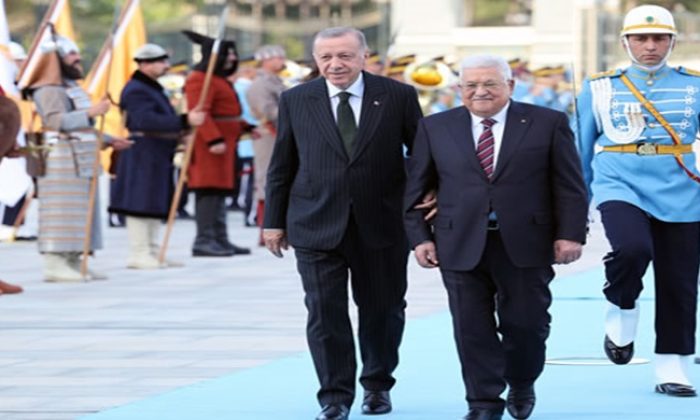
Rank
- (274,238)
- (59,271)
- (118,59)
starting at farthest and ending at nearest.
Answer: (118,59) → (59,271) → (274,238)

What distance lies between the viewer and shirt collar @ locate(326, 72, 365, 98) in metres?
8.11

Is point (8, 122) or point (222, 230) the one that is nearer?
point (8, 122)

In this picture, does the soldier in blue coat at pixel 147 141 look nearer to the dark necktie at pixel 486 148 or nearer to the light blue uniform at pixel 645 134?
the light blue uniform at pixel 645 134

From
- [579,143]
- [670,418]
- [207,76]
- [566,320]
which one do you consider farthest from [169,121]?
[670,418]

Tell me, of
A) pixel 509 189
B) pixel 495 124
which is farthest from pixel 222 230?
pixel 509 189

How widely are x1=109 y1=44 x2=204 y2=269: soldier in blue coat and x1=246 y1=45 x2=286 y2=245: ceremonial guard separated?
8.27 ft

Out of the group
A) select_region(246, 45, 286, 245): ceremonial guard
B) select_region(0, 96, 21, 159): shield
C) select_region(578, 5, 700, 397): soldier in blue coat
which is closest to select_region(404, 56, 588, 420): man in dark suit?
select_region(578, 5, 700, 397): soldier in blue coat

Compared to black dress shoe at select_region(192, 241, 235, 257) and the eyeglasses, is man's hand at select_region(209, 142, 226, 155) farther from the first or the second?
the eyeglasses

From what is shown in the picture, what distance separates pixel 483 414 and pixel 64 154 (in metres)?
7.57

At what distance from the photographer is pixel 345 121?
26.6 feet

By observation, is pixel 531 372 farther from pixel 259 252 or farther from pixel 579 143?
pixel 259 252

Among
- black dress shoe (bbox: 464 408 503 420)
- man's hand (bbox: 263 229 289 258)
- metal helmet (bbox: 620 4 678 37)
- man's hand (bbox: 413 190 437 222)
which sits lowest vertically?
black dress shoe (bbox: 464 408 503 420)

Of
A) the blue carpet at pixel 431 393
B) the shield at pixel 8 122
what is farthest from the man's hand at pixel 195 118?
the blue carpet at pixel 431 393

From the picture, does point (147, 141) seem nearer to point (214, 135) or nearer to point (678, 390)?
point (214, 135)
